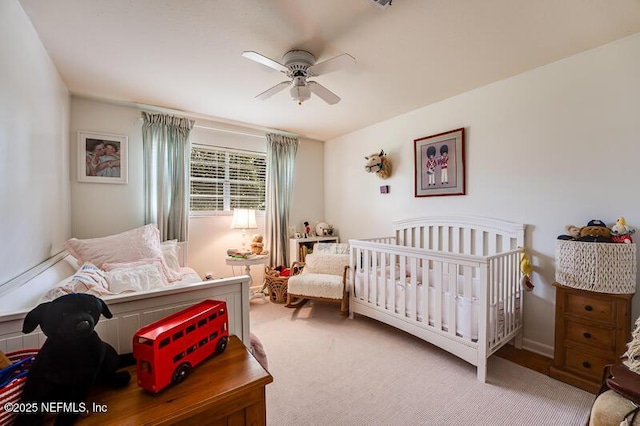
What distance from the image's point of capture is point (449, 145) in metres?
2.88

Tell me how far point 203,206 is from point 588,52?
13.3ft

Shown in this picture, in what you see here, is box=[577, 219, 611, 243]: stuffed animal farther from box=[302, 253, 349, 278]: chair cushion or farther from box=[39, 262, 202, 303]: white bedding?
box=[39, 262, 202, 303]: white bedding

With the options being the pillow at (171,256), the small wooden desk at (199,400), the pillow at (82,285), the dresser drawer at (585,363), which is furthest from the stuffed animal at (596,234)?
the pillow at (171,256)

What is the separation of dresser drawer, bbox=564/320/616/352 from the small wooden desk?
216cm

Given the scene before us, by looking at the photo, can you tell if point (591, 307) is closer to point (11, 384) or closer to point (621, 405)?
point (621, 405)

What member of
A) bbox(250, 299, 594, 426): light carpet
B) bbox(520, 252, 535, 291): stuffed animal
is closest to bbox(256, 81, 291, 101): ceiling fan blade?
bbox(250, 299, 594, 426): light carpet

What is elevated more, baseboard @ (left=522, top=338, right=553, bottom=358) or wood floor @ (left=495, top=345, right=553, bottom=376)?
baseboard @ (left=522, top=338, right=553, bottom=358)

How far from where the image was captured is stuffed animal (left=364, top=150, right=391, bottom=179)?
3479mm

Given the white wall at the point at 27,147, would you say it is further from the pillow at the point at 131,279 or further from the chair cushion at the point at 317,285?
the chair cushion at the point at 317,285

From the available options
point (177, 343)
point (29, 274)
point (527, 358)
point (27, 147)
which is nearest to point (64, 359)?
point (177, 343)

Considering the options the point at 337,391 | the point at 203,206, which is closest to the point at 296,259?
the point at 203,206

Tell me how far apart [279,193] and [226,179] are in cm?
77

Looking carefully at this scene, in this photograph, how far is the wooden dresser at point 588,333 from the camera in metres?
1.69

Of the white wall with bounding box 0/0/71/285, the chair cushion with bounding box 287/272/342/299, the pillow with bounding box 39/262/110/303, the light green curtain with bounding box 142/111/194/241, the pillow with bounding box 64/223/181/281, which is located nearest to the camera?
the pillow with bounding box 39/262/110/303
